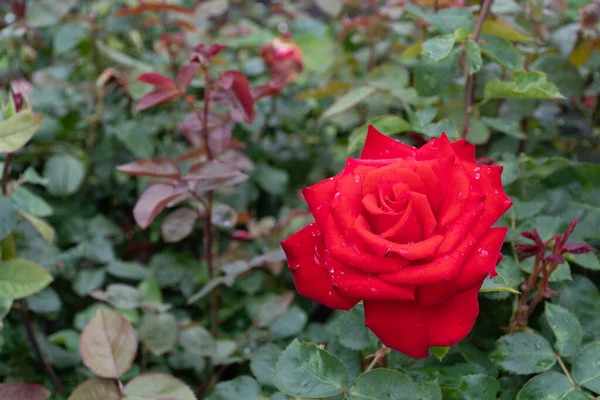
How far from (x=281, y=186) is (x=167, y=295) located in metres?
0.39

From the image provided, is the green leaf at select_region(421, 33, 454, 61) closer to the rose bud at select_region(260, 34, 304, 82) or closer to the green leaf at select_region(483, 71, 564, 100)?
the green leaf at select_region(483, 71, 564, 100)

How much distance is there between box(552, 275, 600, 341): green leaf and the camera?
76 centimetres

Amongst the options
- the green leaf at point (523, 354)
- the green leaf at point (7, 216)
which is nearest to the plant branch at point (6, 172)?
the green leaf at point (7, 216)

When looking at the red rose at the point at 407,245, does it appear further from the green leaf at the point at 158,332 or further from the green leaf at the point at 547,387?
the green leaf at the point at 158,332

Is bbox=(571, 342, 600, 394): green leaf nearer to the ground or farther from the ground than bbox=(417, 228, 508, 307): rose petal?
nearer to the ground

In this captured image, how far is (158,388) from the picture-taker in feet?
2.43

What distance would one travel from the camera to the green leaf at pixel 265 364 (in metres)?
0.80

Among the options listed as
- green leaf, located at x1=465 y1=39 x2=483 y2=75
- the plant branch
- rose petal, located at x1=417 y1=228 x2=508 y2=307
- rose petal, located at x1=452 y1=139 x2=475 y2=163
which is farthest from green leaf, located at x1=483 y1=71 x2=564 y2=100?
the plant branch

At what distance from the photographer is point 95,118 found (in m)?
1.36

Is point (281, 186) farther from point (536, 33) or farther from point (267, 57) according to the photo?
point (536, 33)

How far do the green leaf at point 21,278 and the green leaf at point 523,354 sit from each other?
0.64 m

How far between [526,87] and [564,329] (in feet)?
1.02

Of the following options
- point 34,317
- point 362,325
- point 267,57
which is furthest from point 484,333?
point 267,57

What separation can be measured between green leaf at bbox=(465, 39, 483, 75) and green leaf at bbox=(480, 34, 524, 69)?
5 cm
